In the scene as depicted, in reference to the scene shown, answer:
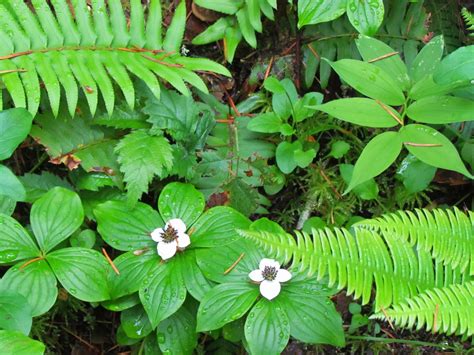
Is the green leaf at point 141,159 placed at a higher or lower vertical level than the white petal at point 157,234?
higher

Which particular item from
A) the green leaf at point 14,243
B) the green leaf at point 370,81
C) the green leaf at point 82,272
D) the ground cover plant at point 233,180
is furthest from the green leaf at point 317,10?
the green leaf at point 14,243

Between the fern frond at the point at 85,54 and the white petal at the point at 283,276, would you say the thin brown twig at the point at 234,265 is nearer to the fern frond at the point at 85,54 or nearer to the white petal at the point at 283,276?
the white petal at the point at 283,276

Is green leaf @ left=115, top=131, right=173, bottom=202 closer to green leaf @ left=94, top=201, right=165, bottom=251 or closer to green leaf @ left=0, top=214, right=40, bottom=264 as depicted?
green leaf @ left=94, top=201, right=165, bottom=251

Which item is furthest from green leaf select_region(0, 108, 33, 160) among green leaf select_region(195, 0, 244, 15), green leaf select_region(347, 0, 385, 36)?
green leaf select_region(347, 0, 385, 36)

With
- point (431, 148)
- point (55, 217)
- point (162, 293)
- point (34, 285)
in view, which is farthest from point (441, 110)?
point (34, 285)

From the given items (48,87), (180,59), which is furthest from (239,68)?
(48,87)

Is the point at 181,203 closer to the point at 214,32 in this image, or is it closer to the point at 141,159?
the point at 141,159

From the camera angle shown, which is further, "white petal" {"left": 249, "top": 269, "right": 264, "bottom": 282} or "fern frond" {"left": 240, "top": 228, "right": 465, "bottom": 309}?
"white petal" {"left": 249, "top": 269, "right": 264, "bottom": 282}
